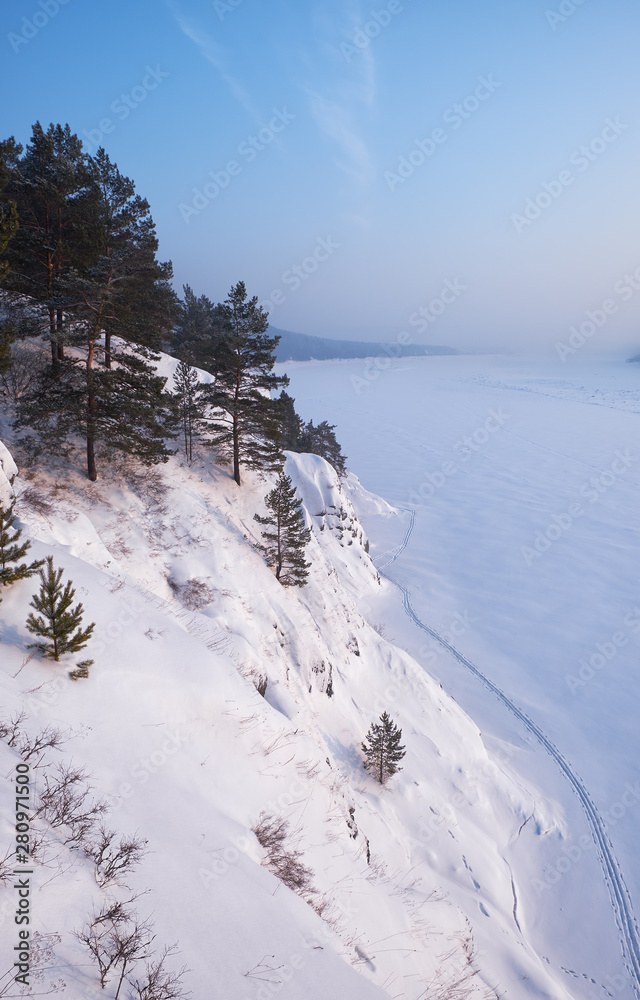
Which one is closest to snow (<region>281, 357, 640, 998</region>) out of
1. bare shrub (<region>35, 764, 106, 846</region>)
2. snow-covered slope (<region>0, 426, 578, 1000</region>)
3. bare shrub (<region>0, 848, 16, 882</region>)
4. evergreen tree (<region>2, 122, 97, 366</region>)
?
A: snow-covered slope (<region>0, 426, 578, 1000</region>)

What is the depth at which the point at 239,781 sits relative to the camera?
7.99m

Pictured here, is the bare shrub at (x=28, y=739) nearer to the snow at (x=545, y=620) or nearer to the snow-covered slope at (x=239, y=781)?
the snow-covered slope at (x=239, y=781)

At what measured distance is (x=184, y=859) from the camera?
568cm

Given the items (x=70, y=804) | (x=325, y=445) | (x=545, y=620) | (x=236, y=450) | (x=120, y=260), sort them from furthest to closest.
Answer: (x=325, y=445) → (x=545, y=620) → (x=236, y=450) → (x=120, y=260) → (x=70, y=804)

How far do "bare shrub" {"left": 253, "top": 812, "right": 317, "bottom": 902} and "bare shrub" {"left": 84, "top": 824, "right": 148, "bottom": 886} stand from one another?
8.35 ft

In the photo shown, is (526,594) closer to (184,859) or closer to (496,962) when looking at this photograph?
(496,962)

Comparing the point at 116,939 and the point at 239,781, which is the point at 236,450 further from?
the point at 116,939

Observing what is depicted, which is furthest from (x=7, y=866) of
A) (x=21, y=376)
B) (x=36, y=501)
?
(x=21, y=376)

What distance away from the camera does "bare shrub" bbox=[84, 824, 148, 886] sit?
4949 millimetres

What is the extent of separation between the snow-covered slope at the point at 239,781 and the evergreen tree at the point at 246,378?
363cm

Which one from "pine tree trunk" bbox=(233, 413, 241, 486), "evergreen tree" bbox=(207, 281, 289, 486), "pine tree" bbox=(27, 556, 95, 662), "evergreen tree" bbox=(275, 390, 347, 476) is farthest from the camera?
"evergreen tree" bbox=(275, 390, 347, 476)

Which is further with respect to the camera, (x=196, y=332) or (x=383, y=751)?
(x=196, y=332)

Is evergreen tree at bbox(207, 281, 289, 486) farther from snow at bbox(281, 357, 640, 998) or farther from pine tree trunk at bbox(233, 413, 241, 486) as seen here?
snow at bbox(281, 357, 640, 998)

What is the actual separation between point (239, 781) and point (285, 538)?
42.2 feet
